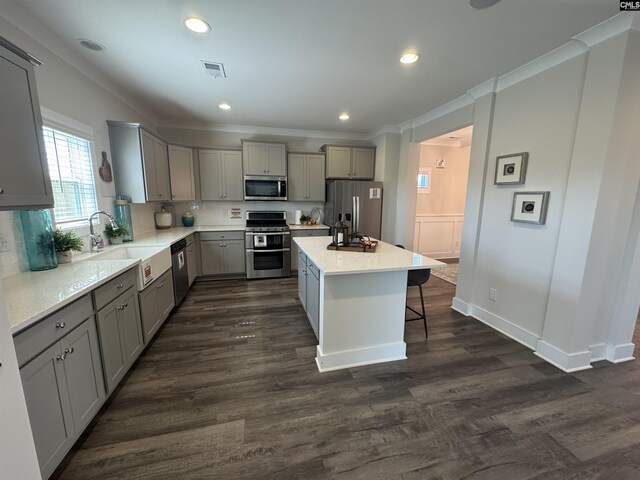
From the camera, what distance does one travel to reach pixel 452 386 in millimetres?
1995

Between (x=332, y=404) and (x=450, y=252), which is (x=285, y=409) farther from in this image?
(x=450, y=252)

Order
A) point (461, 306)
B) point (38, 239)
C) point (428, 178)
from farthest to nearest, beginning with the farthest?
point (428, 178), point (461, 306), point (38, 239)

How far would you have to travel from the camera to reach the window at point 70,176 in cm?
214

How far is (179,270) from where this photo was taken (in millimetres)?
3314

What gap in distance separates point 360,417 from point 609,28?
129 inches

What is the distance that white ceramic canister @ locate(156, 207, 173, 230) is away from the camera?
4.10 m

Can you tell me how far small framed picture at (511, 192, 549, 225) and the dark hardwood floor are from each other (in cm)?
127

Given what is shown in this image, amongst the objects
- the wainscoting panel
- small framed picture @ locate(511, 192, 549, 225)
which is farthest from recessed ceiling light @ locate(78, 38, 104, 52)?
the wainscoting panel

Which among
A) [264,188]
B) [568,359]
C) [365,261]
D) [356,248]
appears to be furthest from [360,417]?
[264,188]

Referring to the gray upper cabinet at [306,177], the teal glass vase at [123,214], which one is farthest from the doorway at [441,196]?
the teal glass vase at [123,214]

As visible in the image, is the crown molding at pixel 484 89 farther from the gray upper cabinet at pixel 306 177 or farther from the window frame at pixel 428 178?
the window frame at pixel 428 178

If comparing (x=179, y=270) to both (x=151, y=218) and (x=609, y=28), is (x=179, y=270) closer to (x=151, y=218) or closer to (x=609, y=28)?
(x=151, y=218)

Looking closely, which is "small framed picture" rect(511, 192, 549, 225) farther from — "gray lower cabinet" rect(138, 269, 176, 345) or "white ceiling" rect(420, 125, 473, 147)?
"gray lower cabinet" rect(138, 269, 176, 345)

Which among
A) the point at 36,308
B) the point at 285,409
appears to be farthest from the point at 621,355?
the point at 36,308
